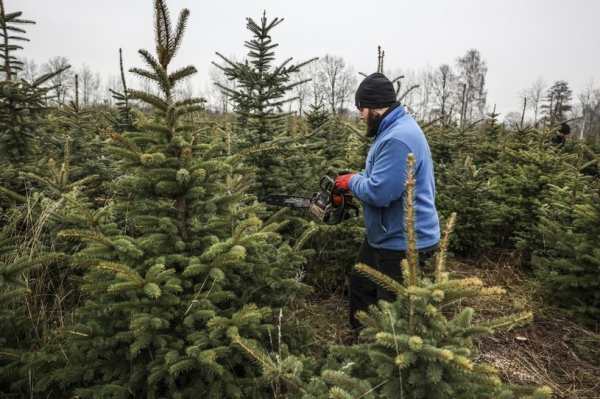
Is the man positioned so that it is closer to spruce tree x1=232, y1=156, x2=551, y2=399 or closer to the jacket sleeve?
the jacket sleeve

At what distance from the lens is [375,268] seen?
312cm

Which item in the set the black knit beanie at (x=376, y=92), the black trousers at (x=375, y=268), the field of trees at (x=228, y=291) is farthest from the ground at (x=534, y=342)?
the black knit beanie at (x=376, y=92)

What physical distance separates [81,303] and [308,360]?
2272 millimetres

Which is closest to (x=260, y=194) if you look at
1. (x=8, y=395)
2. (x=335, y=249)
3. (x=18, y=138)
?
(x=335, y=249)

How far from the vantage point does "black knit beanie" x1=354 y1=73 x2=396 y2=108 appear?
291 cm

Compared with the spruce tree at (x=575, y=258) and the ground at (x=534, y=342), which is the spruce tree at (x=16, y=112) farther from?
the spruce tree at (x=575, y=258)

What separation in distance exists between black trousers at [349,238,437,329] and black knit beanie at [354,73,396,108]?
1.23 meters

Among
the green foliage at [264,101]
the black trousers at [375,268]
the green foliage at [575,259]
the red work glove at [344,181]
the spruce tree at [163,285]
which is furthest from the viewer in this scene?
the green foliage at [264,101]

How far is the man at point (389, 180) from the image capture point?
268 centimetres

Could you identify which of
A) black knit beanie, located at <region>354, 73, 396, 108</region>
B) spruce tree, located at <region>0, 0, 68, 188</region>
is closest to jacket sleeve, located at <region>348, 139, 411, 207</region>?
black knit beanie, located at <region>354, 73, 396, 108</region>

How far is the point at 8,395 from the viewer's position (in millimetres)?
2445

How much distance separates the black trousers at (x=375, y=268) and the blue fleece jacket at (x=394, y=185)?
0.07 meters

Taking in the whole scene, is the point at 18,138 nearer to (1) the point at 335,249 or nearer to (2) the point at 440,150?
(1) the point at 335,249

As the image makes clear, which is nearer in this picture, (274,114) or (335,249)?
(335,249)
